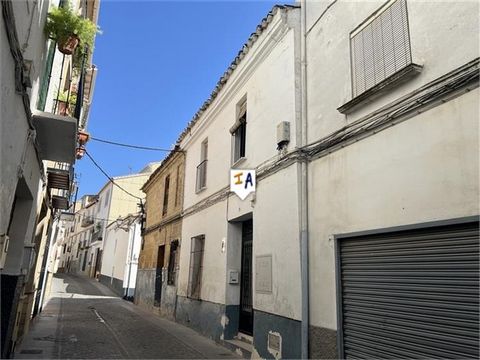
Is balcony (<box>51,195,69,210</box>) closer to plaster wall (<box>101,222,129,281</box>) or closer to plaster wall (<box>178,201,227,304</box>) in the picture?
plaster wall (<box>178,201,227,304</box>)

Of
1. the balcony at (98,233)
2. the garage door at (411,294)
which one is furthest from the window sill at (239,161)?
the balcony at (98,233)

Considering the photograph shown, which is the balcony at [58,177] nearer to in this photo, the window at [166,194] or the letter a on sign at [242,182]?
the letter a on sign at [242,182]

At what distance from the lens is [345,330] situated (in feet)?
16.7

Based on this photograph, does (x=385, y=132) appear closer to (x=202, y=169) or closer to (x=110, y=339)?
(x=202, y=169)

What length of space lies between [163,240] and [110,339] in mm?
5961

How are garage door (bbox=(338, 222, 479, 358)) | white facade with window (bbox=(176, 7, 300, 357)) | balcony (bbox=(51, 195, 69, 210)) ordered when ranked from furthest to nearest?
1. balcony (bbox=(51, 195, 69, 210))
2. white facade with window (bbox=(176, 7, 300, 357))
3. garage door (bbox=(338, 222, 479, 358))

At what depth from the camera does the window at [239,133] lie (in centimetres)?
935

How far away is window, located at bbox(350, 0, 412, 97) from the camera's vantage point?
478 cm

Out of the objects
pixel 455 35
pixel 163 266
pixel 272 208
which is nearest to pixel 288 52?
pixel 272 208

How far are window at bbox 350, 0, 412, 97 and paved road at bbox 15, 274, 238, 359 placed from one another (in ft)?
18.4

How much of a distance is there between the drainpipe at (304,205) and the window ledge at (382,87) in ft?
3.61

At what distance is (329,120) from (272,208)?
6.37 ft

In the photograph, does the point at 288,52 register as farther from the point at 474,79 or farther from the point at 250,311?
the point at 250,311

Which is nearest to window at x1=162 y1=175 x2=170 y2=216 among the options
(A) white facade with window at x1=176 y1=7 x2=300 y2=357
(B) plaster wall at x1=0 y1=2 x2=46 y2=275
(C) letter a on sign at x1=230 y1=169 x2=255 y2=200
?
(A) white facade with window at x1=176 y1=7 x2=300 y2=357
